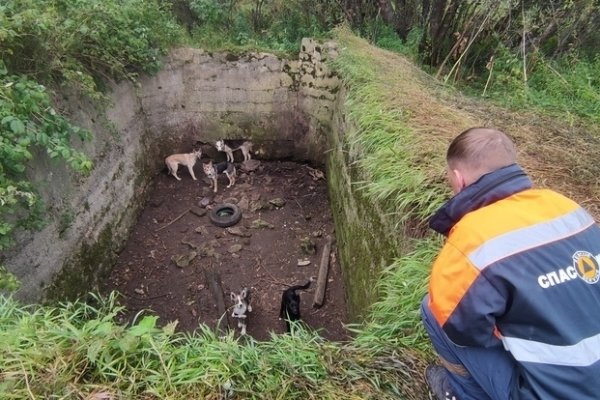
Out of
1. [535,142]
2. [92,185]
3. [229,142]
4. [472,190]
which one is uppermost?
[472,190]

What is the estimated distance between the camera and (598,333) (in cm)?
130

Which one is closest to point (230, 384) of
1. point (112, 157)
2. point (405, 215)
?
point (405, 215)

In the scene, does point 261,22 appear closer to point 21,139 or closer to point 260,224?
point 260,224

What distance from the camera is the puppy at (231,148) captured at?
759cm

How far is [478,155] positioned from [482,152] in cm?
2

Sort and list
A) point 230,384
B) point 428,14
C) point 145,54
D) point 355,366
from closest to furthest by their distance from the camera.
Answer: point 230,384 → point 355,366 → point 145,54 → point 428,14

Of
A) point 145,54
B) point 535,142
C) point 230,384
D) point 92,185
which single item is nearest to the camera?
point 230,384

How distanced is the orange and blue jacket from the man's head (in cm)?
22

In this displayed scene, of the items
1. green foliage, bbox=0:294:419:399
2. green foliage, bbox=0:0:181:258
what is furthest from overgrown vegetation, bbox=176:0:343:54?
green foliage, bbox=0:294:419:399

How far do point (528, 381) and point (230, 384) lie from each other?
4.16 ft

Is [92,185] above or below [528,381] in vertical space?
below

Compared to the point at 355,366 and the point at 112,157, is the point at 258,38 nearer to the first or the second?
the point at 112,157

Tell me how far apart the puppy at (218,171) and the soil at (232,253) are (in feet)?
0.58

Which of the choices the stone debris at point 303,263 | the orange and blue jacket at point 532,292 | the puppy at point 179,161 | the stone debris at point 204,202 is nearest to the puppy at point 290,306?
the stone debris at point 303,263
